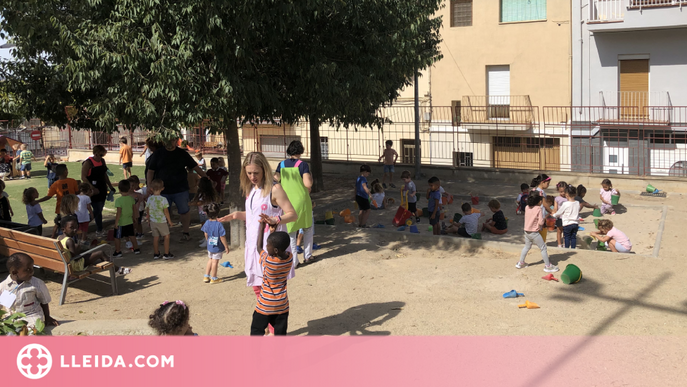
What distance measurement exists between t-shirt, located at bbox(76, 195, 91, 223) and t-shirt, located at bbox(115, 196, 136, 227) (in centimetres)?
69

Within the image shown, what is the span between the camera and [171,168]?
10688 mm

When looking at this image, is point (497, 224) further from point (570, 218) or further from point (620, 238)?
point (620, 238)

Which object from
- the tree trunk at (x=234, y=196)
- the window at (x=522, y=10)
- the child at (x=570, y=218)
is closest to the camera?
the child at (x=570, y=218)

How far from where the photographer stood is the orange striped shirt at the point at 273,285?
17.6ft

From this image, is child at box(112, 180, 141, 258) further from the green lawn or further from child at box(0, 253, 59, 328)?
child at box(0, 253, 59, 328)

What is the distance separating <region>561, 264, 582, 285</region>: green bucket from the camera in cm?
778

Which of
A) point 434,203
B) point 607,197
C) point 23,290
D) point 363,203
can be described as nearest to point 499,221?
point 434,203

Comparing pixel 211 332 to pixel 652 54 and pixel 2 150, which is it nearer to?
pixel 2 150

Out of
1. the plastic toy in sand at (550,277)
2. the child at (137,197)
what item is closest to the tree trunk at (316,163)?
the child at (137,197)

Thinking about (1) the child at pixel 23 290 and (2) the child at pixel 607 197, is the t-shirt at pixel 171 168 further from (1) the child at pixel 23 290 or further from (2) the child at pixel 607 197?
(2) the child at pixel 607 197

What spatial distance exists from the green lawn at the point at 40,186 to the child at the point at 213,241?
19.0 ft

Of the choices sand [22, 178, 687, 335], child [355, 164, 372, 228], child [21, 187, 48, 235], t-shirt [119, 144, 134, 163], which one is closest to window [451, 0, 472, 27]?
t-shirt [119, 144, 134, 163]

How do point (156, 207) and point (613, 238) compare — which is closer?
point (156, 207)

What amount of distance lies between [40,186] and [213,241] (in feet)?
42.6
